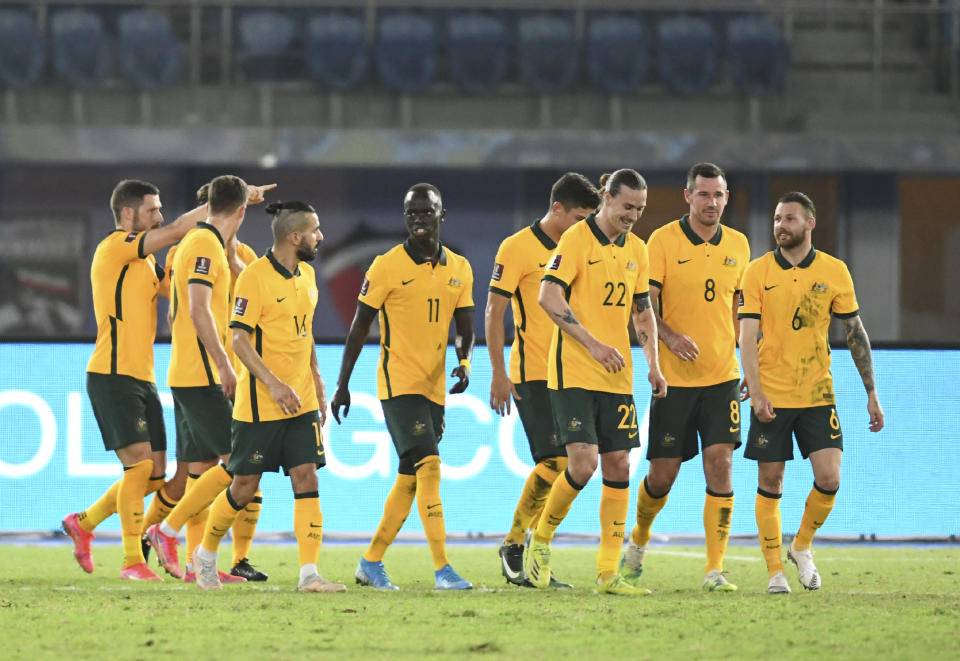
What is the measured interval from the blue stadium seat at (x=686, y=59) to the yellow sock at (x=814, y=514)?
12275 millimetres

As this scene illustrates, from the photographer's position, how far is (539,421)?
7.58m

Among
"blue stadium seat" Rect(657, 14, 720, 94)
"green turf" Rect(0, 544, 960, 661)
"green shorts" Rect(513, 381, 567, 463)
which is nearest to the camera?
"green turf" Rect(0, 544, 960, 661)

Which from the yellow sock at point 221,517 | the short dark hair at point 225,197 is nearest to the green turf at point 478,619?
the yellow sock at point 221,517

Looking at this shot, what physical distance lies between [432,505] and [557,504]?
60 centimetres

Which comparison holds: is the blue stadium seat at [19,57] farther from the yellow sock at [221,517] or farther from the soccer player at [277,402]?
the yellow sock at [221,517]

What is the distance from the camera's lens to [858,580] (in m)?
7.86

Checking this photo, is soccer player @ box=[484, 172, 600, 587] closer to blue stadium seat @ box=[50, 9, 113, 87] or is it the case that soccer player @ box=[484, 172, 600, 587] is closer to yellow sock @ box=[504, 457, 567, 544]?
yellow sock @ box=[504, 457, 567, 544]

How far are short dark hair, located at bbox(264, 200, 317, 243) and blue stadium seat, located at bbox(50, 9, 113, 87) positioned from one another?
12226mm

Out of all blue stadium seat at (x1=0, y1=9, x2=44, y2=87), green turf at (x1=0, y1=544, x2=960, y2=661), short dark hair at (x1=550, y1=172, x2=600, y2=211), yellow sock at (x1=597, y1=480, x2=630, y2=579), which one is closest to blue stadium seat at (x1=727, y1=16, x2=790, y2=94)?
blue stadium seat at (x1=0, y1=9, x2=44, y2=87)

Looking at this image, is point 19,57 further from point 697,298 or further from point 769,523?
point 769,523

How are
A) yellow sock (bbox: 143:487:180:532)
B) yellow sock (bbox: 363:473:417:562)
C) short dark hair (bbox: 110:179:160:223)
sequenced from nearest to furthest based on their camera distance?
yellow sock (bbox: 363:473:417:562), short dark hair (bbox: 110:179:160:223), yellow sock (bbox: 143:487:180:532)

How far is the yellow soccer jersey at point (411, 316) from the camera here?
7160mm

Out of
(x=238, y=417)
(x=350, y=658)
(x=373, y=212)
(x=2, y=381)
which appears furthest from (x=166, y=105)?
(x=350, y=658)

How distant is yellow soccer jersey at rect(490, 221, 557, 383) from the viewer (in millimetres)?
7574
